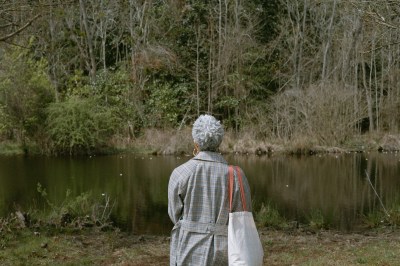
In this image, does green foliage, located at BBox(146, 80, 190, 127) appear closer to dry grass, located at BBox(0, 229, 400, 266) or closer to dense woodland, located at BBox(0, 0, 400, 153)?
dense woodland, located at BBox(0, 0, 400, 153)

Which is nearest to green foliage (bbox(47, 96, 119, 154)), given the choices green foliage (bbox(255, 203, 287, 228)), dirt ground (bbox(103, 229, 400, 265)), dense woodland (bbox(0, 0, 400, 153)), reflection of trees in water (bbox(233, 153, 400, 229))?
dense woodland (bbox(0, 0, 400, 153))

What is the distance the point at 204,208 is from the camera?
3.59 m

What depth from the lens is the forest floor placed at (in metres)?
6.67

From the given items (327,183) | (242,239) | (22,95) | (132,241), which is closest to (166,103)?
(22,95)

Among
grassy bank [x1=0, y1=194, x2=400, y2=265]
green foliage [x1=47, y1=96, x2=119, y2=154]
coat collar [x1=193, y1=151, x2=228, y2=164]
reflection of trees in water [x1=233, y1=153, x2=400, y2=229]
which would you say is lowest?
reflection of trees in water [x1=233, y1=153, x2=400, y2=229]

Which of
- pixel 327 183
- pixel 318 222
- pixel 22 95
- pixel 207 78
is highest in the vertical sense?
pixel 207 78

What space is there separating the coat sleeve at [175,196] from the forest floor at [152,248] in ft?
10.4

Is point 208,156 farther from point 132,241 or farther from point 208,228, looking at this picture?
point 132,241

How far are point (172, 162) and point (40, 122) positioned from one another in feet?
23.8

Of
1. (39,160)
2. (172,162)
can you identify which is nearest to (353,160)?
(172,162)

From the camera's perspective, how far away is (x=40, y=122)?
24.6 metres

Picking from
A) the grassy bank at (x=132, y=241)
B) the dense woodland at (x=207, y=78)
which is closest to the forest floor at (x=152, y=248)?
the grassy bank at (x=132, y=241)

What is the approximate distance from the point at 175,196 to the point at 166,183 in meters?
11.9

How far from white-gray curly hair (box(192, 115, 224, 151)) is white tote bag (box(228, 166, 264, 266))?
0.65ft
